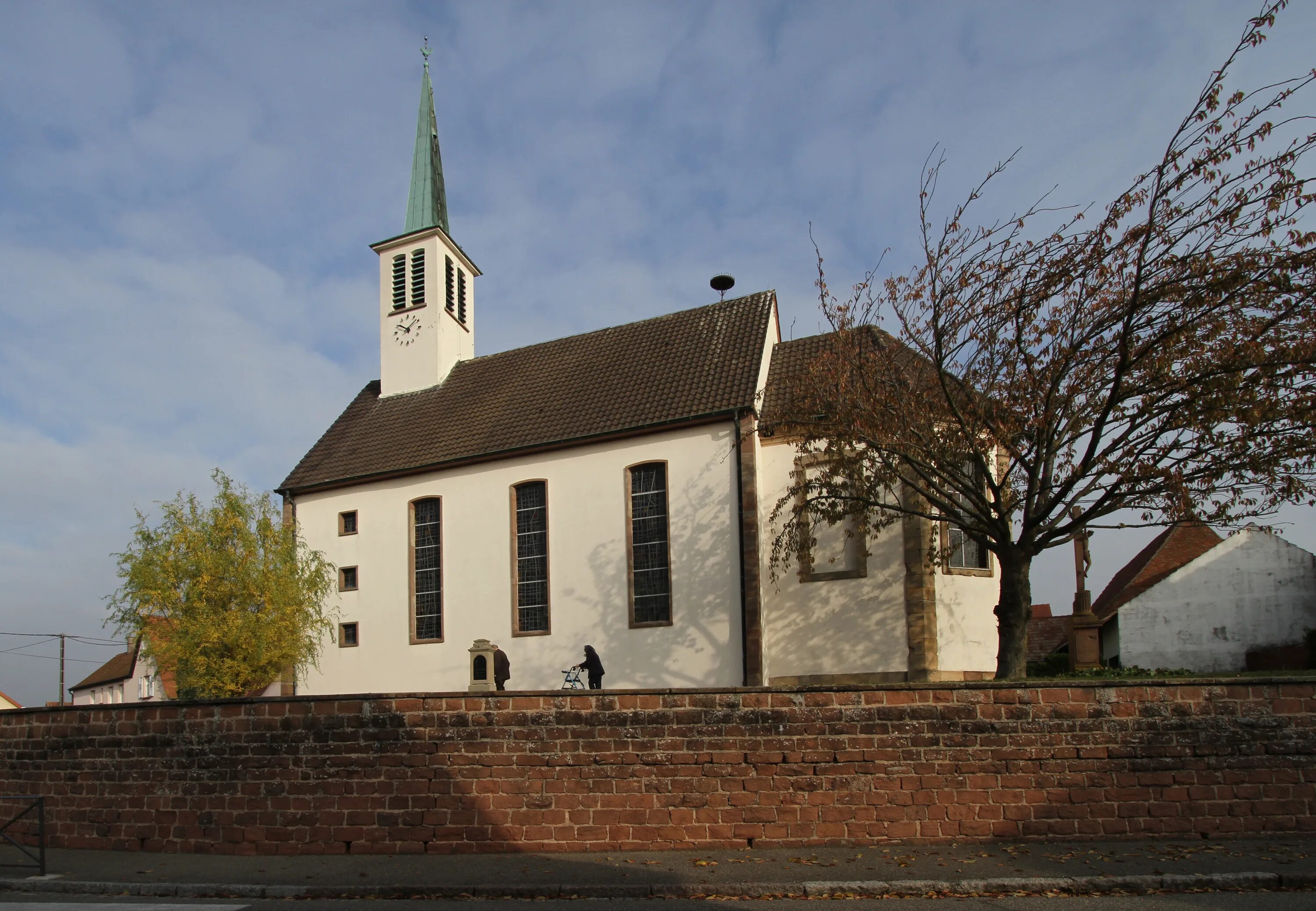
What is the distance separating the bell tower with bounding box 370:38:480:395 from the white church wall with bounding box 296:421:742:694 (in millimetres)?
4900

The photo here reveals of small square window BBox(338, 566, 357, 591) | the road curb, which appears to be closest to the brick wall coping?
the road curb

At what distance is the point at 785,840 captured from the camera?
9.84 m

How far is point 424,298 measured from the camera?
30.2 m

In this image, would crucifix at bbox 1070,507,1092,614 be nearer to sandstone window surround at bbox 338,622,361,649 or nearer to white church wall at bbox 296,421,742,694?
white church wall at bbox 296,421,742,694

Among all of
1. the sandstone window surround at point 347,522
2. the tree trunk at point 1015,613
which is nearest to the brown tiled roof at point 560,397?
the sandstone window surround at point 347,522

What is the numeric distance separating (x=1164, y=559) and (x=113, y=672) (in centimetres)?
5611

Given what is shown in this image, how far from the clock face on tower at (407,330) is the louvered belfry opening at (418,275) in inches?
23.2

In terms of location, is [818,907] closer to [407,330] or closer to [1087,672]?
[1087,672]

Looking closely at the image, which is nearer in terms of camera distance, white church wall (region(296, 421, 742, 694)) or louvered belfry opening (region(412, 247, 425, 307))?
white church wall (region(296, 421, 742, 694))

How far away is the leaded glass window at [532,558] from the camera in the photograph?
75.5 feet

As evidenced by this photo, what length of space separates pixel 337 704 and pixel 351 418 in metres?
19.6

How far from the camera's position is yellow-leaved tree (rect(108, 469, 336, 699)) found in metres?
24.2

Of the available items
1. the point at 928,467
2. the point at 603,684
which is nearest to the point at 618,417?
the point at 603,684

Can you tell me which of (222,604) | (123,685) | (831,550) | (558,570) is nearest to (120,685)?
(123,685)
